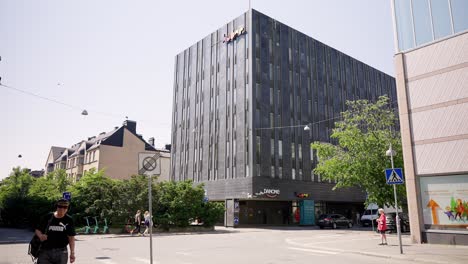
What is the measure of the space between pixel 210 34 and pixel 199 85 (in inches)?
290

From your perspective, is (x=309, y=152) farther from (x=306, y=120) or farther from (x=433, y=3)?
(x=433, y=3)

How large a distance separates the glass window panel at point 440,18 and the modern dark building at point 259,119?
82.4 ft

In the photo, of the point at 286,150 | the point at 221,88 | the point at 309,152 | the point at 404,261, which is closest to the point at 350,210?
the point at 309,152

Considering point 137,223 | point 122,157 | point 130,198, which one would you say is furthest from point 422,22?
point 122,157

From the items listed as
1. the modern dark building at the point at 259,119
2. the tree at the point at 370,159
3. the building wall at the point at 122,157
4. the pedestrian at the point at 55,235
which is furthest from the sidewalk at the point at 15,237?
the building wall at the point at 122,157

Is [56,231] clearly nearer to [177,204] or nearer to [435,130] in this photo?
[435,130]

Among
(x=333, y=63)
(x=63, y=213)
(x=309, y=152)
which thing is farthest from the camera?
(x=333, y=63)

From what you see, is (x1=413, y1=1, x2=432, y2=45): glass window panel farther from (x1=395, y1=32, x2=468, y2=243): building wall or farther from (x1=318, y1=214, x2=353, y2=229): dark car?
(x1=318, y1=214, x2=353, y2=229): dark car

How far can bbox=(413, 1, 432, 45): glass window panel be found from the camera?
18.2 meters

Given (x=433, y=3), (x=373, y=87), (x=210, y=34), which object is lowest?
(x=433, y=3)

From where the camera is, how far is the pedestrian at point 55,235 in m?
6.34

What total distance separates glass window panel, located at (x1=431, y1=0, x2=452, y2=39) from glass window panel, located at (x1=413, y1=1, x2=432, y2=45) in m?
0.28

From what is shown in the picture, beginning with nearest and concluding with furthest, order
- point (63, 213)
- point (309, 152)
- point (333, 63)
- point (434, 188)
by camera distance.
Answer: point (63, 213), point (434, 188), point (309, 152), point (333, 63)

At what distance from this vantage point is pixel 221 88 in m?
46.8
